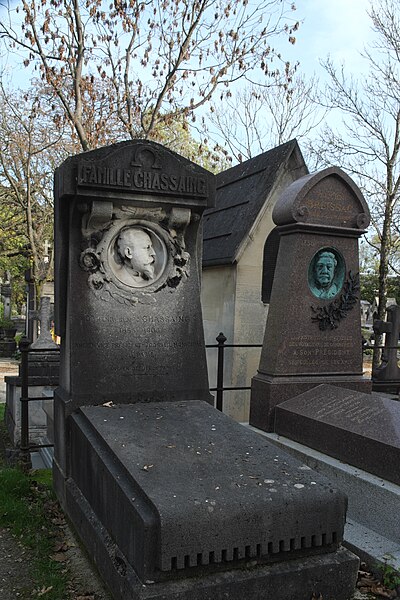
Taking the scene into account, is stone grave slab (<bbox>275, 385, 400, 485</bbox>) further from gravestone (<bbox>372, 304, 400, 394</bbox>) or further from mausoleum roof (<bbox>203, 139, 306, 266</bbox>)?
gravestone (<bbox>372, 304, 400, 394</bbox>)

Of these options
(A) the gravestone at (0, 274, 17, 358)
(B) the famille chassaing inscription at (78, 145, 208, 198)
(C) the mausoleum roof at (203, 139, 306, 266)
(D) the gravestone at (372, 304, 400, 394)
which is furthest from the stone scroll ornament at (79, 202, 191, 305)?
(A) the gravestone at (0, 274, 17, 358)

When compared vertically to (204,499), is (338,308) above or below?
above

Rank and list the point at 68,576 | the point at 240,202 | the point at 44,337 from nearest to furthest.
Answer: the point at 68,576, the point at 44,337, the point at 240,202

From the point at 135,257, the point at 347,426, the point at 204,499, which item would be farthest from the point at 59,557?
the point at 347,426

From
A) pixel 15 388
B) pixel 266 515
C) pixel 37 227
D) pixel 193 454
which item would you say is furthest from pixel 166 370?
pixel 37 227

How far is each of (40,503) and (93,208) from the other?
2401 millimetres

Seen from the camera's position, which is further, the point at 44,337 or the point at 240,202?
the point at 240,202

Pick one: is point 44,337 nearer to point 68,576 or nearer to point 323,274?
point 323,274

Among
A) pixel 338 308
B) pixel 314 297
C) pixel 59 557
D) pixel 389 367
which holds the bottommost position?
pixel 59 557

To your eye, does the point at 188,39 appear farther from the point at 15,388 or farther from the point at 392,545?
the point at 392,545

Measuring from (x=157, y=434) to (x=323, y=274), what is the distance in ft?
10.3

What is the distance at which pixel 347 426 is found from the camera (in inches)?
179

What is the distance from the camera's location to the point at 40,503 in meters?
4.45

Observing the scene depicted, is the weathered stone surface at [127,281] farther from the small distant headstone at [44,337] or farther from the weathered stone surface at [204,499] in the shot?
the small distant headstone at [44,337]
